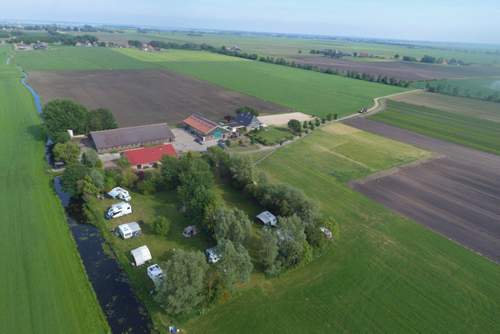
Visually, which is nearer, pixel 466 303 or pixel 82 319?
pixel 82 319

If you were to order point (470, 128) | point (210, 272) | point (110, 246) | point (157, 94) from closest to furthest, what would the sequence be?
point (210, 272), point (110, 246), point (470, 128), point (157, 94)

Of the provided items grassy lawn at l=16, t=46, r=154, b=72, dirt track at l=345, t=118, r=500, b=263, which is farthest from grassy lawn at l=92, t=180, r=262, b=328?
grassy lawn at l=16, t=46, r=154, b=72

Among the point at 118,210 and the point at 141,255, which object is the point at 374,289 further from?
the point at 118,210

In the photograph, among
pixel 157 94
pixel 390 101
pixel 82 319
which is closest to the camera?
pixel 82 319

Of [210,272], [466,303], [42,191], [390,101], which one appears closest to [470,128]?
[390,101]

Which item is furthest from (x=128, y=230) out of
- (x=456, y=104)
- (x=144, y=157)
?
(x=456, y=104)

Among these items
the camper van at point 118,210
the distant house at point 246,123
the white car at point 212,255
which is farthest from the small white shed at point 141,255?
the distant house at point 246,123

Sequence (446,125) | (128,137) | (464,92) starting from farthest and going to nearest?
(464,92) < (446,125) < (128,137)

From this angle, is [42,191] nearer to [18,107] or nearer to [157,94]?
[18,107]
